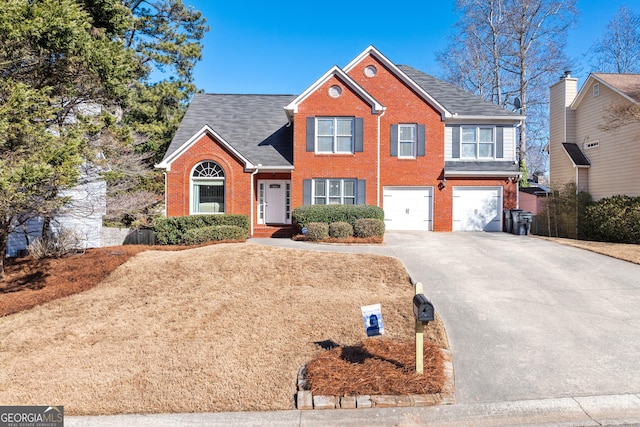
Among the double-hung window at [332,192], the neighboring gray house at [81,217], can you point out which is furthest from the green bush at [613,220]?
the neighboring gray house at [81,217]

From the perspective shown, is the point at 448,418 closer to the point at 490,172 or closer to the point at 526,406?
the point at 526,406

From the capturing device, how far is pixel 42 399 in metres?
4.66

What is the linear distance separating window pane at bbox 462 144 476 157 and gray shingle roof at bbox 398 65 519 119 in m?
1.58

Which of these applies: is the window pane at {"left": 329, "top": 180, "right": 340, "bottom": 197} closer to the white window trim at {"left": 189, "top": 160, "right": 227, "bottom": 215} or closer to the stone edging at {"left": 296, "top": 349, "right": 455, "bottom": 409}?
the white window trim at {"left": 189, "top": 160, "right": 227, "bottom": 215}

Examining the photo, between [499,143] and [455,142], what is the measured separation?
2.18 meters

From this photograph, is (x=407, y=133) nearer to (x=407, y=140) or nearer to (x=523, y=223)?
(x=407, y=140)

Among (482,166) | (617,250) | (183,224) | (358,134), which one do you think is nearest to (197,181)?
(183,224)

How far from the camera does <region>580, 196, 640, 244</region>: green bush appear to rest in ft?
48.3

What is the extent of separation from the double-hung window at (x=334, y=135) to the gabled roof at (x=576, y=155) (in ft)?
39.2

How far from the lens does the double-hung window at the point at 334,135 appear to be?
17438 mm

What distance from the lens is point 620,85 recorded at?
1805 cm

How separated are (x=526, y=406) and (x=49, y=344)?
743cm

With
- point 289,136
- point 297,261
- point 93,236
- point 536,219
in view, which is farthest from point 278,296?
point 536,219

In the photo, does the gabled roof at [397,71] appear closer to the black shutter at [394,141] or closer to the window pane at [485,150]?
the black shutter at [394,141]
